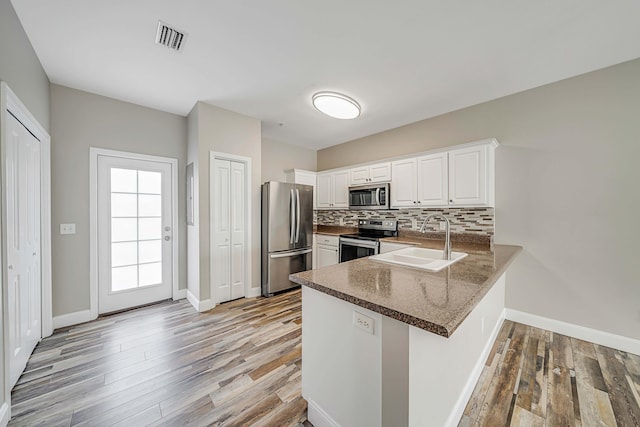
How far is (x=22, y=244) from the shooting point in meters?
1.94

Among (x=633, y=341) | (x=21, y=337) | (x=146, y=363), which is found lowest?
(x=146, y=363)

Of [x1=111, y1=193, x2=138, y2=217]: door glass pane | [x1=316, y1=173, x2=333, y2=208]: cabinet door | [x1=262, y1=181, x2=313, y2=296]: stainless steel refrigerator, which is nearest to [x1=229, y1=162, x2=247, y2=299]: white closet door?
[x1=262, y1=181, x2=313, y2=296]: stainless steel refrigerator

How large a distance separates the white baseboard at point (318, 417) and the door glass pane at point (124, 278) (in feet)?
9.77

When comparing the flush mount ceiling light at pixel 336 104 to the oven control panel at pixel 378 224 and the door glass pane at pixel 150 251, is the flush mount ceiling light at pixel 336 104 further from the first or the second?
the door glass pane at pixel 150 251

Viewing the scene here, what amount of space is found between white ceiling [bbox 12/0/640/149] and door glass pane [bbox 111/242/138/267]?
6.23 ft

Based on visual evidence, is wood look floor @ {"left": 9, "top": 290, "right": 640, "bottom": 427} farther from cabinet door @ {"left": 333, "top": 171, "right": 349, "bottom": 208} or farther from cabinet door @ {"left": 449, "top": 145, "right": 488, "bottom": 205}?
cabinet door @ {"left": 333, "top": 171, "right": 349, "bottom": 208}

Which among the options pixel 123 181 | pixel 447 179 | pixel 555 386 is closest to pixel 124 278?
pixel 123 181

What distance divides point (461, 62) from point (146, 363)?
13.0 feet

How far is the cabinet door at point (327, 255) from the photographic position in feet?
13.3

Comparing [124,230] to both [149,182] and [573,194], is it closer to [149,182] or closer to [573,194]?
[149,182]

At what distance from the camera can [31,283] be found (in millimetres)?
2150

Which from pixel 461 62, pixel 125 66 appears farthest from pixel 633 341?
pixel 125 66

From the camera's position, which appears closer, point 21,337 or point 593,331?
point 21,337

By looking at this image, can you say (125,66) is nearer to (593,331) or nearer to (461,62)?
(461,62)
